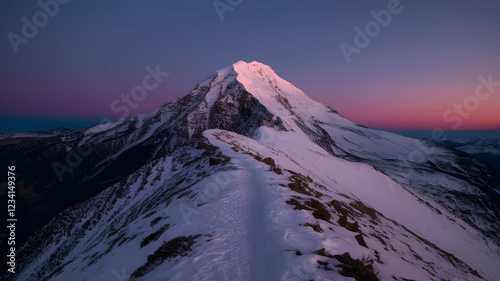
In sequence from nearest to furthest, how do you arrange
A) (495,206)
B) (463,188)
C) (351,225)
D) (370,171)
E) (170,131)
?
(351,225)
(370,171)
(495,206)
(463,188)
(170,131)

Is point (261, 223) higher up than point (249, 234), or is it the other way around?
Result: point (249, 234)

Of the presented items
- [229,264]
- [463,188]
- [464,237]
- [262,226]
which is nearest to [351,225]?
[262,226]

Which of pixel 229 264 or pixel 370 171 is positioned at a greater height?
pixel 229 264

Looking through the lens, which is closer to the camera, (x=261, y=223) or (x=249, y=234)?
(x=249, y=234)

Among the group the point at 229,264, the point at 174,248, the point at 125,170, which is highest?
the point at 125,170

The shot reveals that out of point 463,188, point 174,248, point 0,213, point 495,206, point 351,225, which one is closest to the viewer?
point 174,248

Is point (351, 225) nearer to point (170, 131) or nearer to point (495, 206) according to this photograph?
point (495, 206)

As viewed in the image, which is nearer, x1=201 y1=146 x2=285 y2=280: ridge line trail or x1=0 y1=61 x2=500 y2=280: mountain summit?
x1=201 y1=146 x2=285 y2=280: ridge line trail

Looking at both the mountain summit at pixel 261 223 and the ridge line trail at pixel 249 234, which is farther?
the mountain summit at pixel 261 223
